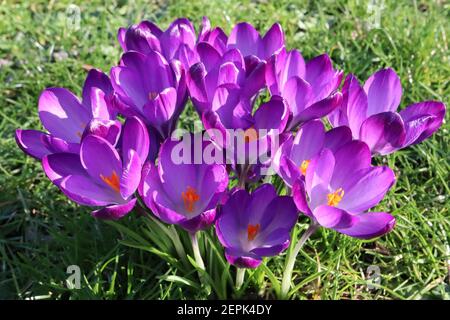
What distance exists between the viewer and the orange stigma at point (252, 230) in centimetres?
124

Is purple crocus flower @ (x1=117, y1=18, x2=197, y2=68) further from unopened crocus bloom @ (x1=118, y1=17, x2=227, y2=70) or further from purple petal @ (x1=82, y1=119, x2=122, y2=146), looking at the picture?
purple petal @ (x1=82, y1=119, x2=122, y2=146)

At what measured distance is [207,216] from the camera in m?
1.14

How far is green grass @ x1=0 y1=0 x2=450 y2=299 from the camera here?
1.64 metres

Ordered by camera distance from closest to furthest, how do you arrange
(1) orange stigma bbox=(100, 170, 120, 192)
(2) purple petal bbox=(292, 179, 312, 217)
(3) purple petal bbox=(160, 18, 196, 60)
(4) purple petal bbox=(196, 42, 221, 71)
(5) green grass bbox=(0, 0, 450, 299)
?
(2) purple petal bbox=(292, 179, 312, 217), (1) orange stigma bbox=(100, 170, 120, 192), (4) purple petal bbox=(196, 42, 221, 71), (3) purple petal bbox=(160, 18, 196, 60), (5) green grass bbox=(0, 0, 450, 299)

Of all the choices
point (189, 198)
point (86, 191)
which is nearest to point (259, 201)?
point (189, 198)

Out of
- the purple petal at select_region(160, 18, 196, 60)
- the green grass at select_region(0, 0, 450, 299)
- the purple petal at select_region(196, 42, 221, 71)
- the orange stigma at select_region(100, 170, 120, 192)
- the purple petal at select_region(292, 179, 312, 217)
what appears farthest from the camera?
the green grass at select_region(0, 0, 450, 299)

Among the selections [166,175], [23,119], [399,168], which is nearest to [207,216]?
[166,175]

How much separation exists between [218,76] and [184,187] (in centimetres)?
25

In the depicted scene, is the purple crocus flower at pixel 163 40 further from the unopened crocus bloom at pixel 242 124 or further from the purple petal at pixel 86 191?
the purple petal at pixel 86 191

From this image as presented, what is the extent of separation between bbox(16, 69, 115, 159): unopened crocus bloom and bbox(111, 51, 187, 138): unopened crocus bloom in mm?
44

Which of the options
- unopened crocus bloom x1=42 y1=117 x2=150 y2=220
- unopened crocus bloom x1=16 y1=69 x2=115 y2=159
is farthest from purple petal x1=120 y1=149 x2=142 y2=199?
unopened crocus bloom x1=16 y1=69 x2=115 y2=159

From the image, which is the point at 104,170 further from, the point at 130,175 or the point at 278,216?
the point at 278,216

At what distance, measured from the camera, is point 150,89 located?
1.34m

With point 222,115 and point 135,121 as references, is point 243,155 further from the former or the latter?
point 135,121
